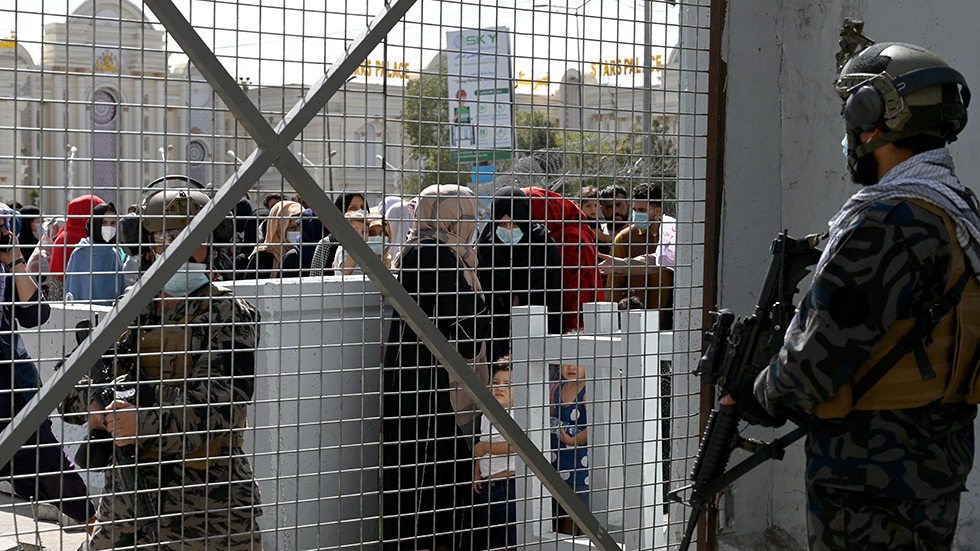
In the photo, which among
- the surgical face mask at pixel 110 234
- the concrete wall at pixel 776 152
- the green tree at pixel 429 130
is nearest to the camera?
the green tree at pixel 429 130

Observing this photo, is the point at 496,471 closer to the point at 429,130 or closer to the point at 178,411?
the point at 429,130

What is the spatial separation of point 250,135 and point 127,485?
110 centimetres

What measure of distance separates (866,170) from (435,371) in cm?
146

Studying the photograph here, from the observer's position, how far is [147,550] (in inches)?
125

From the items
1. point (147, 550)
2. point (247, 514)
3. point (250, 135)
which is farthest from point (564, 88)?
point (147, 550)

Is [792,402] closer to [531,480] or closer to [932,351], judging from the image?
[932,351]

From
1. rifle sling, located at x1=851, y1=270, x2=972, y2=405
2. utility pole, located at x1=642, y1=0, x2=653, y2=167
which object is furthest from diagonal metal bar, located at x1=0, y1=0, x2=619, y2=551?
rifle sling, located at x1=851, y1=270, x2=972, y2=405

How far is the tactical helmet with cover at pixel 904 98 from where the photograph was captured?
8.35 feet

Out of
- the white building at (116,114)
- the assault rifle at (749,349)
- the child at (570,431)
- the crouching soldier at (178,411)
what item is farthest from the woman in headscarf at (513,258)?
the crouching soldier at (178,411)

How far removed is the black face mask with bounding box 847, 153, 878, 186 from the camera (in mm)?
2664

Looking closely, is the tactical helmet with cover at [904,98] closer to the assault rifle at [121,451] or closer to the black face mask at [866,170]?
the black face mask at [866,170]

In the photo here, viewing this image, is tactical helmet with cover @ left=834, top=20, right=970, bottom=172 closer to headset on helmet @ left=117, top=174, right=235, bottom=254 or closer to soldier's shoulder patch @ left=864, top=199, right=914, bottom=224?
soldier's shoulder patch @ left=864, top=199, right=914, bottom=224

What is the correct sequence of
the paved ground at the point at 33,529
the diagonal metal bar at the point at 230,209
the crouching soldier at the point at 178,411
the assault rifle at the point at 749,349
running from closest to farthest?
1. the diagonal metal bar at the point at 230,209
2. the assault rifle at the point at 749,349
3. the crouching soldier at the point at 178,411
4. the paved ground at the point at 33,529

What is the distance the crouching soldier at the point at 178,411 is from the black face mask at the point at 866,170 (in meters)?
1.77
